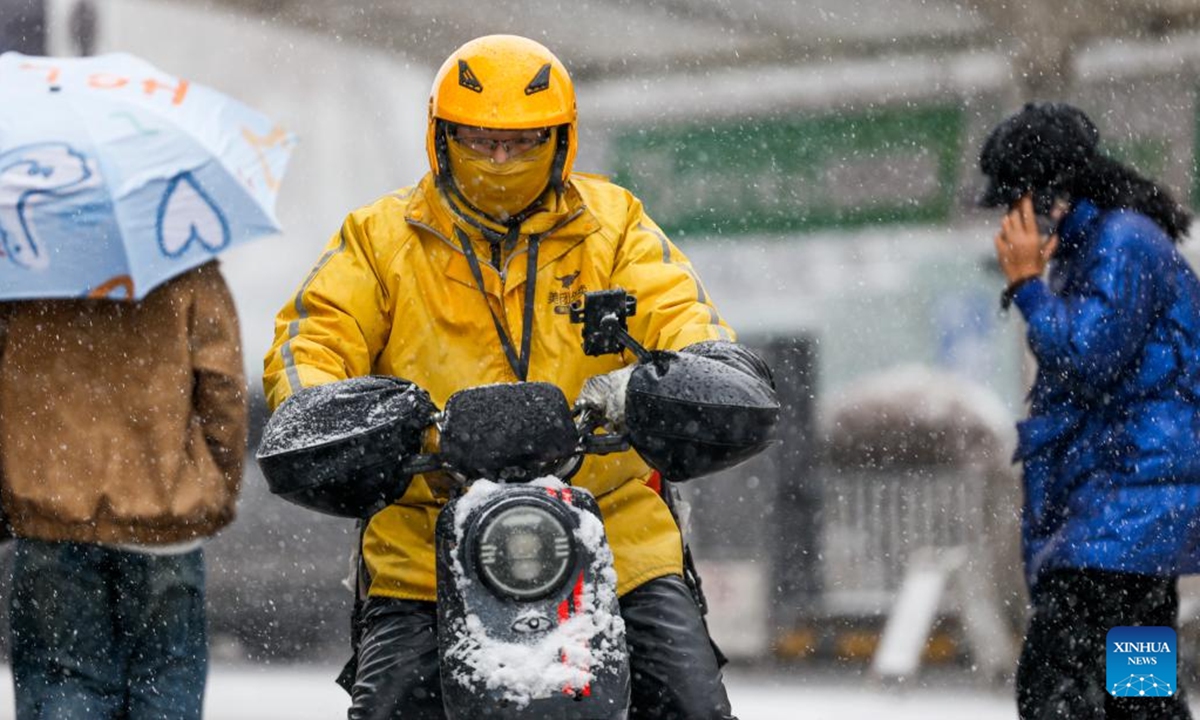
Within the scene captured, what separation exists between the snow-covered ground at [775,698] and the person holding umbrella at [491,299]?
187 inches

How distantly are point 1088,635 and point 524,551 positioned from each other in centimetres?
243

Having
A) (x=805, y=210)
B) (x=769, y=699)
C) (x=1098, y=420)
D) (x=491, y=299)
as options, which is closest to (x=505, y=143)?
(x=491, y=299)

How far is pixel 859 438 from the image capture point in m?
10.4

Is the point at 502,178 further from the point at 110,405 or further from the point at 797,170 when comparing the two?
the point at 797,170

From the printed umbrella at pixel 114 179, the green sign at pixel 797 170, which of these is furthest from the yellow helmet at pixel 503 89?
the green sign at pixel 797 170

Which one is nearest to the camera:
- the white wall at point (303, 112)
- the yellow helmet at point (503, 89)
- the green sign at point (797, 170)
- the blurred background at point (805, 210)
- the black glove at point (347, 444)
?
the black glove at point (347, 444)

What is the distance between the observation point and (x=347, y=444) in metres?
2.67

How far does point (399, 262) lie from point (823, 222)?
500 centimetres

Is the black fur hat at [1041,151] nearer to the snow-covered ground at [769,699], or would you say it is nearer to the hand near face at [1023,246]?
the hand near face at [1023,246]

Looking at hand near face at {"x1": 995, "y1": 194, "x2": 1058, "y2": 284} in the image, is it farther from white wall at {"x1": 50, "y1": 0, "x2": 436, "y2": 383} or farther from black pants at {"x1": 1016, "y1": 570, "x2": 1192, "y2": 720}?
white wall at {"x1": 50, "y1": 0, "x2": 436, "y2": 383}

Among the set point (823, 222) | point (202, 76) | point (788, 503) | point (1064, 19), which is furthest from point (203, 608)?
point (202, 76)

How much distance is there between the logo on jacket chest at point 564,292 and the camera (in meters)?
3.34

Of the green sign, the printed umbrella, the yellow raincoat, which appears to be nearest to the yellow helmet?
the yellow raincoat

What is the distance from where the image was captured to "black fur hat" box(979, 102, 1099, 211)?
477cm
